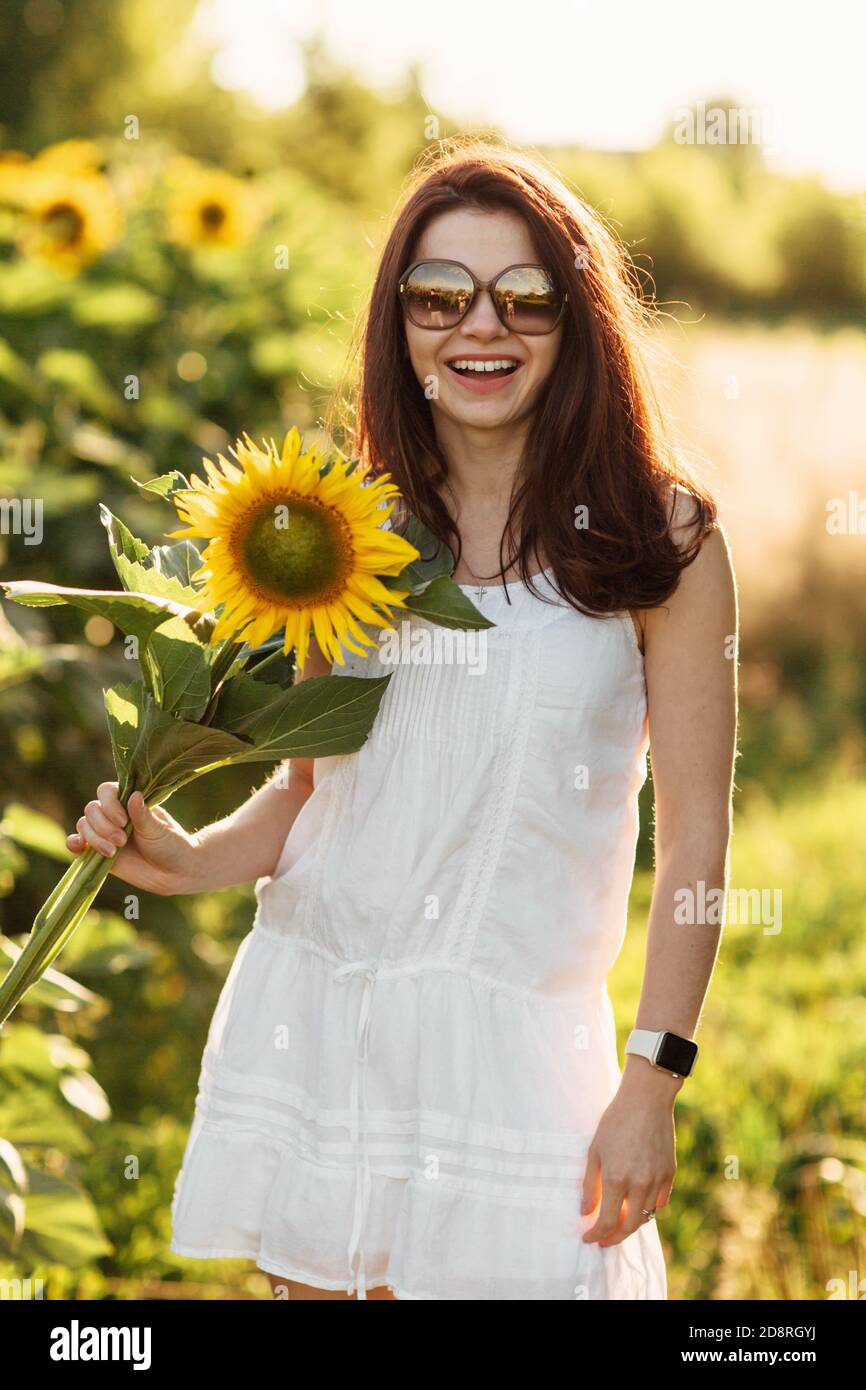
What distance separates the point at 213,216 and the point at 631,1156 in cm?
400

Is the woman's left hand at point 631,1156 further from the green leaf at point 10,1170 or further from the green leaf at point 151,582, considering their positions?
the green leaf at point 10,1170

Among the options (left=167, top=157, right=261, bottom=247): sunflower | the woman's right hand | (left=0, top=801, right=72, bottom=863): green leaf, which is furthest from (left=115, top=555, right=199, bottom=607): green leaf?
(left=167, top=157, right=261, bottom=247): sunflower

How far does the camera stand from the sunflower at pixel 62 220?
168 inches

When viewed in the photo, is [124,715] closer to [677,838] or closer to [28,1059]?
[677,838]

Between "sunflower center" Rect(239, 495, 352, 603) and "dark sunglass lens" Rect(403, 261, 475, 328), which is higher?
"dark sunglass lens" Rect(403, 261, 475, 328)

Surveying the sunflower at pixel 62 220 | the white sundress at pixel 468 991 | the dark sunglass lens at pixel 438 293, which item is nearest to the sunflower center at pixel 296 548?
the white sundress at pixel 468 991

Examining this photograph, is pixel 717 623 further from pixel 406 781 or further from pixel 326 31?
pixel 326 31

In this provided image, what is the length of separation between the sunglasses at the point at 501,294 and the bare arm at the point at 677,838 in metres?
0.31

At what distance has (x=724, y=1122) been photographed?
3.59 metres

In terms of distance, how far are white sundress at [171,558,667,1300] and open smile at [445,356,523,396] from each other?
8.9 inches

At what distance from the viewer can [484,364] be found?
Result: 5.64 feet

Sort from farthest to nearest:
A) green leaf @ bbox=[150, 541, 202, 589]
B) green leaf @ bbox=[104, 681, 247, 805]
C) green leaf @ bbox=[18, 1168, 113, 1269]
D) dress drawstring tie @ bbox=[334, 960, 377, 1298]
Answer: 1. green leaf @ bbox=[18, 1168, 113, 1269]
2. dress drawstring tie @ bbox=[334, 960, 377, 1298]
3. green leaf @ bbox=[150, 541, 202, 589]
4. green leaf @ bbox=[104, 681, 247, 805]

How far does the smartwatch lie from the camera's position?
1.63 m

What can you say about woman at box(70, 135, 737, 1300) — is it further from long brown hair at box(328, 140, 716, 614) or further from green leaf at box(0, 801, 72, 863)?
green leaf at box(0, 801, 72, 863)
